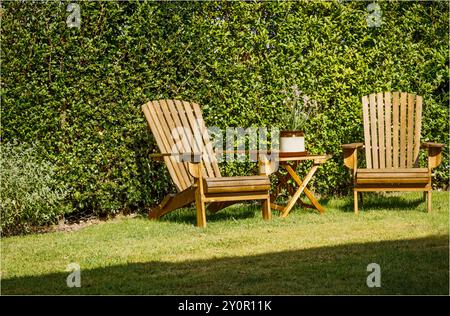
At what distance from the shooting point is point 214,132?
6.04 meters

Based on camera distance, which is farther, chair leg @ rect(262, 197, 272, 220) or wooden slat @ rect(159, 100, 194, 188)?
wooden slat @ rect(159, 100, 194, 188)

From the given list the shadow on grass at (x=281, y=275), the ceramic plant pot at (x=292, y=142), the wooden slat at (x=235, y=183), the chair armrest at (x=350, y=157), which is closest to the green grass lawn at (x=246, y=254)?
the shadow on grass at (x=281, y=275)

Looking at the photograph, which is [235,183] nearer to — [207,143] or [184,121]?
[207,143]

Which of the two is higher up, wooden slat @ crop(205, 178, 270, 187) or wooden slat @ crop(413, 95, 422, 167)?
wooden slat @ crop(413, 95, 422, 167)

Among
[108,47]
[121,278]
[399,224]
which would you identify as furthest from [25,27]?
[399,224]

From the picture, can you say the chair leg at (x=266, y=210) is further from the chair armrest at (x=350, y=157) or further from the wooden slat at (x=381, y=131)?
the wooden slat at (x=381, y=131)

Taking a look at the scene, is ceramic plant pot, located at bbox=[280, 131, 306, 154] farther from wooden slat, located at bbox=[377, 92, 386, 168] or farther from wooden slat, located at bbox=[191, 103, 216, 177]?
wooden slat, located at bbox=[377, 92, 386, 168]

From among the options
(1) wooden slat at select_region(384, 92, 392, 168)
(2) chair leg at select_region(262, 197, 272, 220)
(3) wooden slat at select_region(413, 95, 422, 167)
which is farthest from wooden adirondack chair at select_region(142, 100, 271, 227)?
(3) wooden slat at select_region(413, 95, 422, 167)

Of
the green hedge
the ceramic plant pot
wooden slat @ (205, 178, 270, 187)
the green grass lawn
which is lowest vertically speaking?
the green grass lawn

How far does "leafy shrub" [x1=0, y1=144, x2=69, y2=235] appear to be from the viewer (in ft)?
16.5

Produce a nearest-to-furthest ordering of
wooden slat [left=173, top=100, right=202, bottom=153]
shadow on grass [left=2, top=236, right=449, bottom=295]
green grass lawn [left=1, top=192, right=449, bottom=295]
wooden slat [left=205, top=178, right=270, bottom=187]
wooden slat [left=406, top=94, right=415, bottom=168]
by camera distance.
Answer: shadow on grass [left=2, top=236, right=449, bottom=295]
green grass lawn [left=1, top=192, right=449, bottom=295]
wooden slat [left=205, top=178, right=270, bottom=187]
wooden slat [left=173, top=100, right=202, bottom=153]
wooden slat [left=406, top=94, right=415, bottom=168]

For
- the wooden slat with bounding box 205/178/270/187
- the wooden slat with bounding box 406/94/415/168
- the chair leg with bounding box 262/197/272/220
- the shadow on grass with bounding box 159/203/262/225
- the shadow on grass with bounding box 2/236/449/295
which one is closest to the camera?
the shadow on grass with bounding box 2/236/449/295

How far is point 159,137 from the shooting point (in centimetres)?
549

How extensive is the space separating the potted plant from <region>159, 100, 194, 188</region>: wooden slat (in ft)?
3.04
